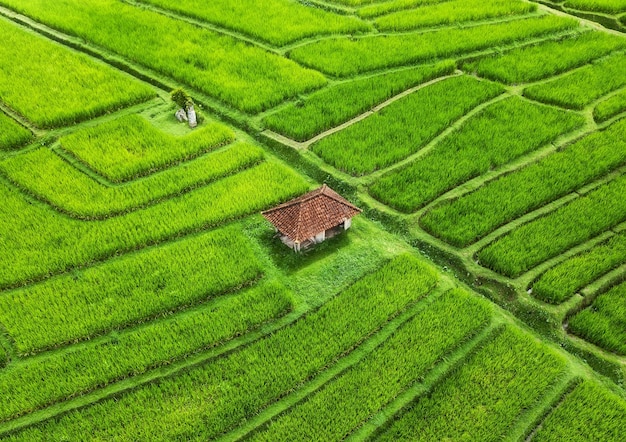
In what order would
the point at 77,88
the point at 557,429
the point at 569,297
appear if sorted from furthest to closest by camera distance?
the point at 77,88 < the point at 569,297 < the point at 557,429

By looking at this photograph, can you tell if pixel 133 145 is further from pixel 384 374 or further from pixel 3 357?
pixel 384 374


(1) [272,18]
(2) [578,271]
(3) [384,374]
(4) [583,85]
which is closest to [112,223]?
(3) [384,374]

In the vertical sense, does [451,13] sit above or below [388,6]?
below

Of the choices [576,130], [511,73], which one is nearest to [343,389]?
[576,130]

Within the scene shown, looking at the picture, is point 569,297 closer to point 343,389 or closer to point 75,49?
point 343,389

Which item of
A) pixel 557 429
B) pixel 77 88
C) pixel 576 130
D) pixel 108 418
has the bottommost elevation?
pixel 557 429

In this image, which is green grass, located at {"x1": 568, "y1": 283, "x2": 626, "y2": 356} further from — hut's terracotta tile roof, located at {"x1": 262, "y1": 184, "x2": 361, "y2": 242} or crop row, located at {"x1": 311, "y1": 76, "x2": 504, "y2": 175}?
crop row, located at {"x1": 311, "y1": 76, "x2": 504, "y2": 175}
